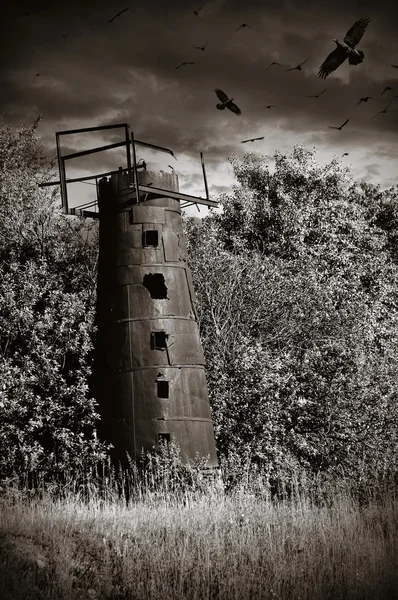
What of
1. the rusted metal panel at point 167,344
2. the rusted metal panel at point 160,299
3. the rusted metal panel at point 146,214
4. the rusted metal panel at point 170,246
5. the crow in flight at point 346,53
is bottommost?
the rusted metal panel at point 167,344

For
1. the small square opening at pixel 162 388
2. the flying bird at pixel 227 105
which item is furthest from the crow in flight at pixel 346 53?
the small square opening at pixel 162 388

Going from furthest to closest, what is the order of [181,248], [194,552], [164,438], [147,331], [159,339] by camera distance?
[181,248] < [159,339] < [147,331] < [164,438] < [194,552]

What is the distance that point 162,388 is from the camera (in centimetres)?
1630

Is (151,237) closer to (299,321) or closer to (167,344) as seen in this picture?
(167,344)

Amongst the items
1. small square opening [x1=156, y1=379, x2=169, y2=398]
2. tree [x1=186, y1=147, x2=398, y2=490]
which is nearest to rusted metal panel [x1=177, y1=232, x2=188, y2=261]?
small square opening [x1=156, y1=379, x2=169, y2=398]

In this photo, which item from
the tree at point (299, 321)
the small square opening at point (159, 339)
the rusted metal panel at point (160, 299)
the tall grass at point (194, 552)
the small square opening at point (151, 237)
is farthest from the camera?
the tree at point (299, 321)

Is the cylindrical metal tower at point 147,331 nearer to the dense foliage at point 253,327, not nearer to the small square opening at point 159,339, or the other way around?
the small square opening at point 159,339

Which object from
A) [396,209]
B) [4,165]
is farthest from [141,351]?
[396,209]

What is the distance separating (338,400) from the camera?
21.2m

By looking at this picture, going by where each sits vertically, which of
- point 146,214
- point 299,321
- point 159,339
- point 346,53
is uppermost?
point 346,53

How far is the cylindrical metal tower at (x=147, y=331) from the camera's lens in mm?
16062

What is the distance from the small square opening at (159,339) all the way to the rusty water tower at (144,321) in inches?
0.8

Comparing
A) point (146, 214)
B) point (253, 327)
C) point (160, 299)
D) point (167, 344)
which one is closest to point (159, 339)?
point (167, 344)

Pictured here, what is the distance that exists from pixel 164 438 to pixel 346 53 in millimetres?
8094
